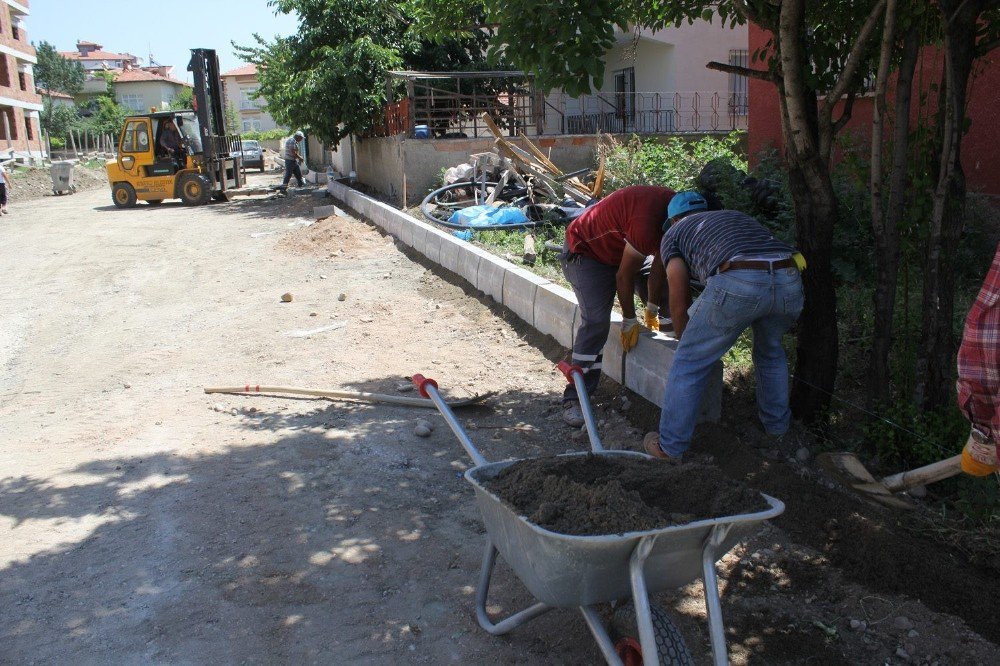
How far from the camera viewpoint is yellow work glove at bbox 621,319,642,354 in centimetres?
532

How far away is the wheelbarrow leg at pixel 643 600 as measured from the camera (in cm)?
233

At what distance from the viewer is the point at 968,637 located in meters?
3.09

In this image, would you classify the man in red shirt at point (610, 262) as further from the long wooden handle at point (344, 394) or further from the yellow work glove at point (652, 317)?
the long wooden handle at point (344, 394)

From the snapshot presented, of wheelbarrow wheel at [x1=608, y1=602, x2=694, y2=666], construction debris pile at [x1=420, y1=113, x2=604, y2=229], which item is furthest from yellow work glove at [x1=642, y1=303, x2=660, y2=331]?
construction debris pile at [x1=420, y1=113, x2=604, y2=229]

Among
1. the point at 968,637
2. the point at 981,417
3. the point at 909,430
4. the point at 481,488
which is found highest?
the point at 981,417

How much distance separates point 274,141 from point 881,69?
2522 inches

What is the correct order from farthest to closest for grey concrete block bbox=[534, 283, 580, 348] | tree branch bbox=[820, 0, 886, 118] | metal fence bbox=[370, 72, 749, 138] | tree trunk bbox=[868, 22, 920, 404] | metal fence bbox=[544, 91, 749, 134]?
1. metal fence bbox=[544, 91, 749, 134]
2. metal fence bbox=[370, 72, 749, 138]
3. grey concrete block bbox=[534, 283, 580, 348]
4. tree trunk bbox=[868, 22, 920, 404]
5. tree branch bbox=[820, 0, 886, 118]

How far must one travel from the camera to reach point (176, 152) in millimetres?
22688

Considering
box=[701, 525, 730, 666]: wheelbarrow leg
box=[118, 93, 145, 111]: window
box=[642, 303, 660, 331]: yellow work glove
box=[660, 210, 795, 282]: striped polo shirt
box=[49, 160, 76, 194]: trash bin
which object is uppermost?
box=[118, 93, 145, 111]: window

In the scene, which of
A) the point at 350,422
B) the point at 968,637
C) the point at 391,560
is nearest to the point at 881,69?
the point at 968,637

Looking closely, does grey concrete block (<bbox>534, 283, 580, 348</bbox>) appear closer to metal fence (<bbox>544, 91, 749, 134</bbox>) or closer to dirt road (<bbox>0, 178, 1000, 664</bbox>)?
dirt road (<bbox>0, 178, 1000, 664</bbox>)

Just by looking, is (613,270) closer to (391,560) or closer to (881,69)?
(881,69)

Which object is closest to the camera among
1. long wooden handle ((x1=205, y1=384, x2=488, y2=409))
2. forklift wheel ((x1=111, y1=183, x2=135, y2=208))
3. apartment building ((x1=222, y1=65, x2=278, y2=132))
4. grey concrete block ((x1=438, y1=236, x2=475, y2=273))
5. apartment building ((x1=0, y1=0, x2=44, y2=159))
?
long wooden handle ((x1=205, y1=384, x2=488, y2=409))

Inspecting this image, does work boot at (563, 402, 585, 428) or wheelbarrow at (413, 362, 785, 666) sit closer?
wheelbarrow at (413, 362, 785, 666)
